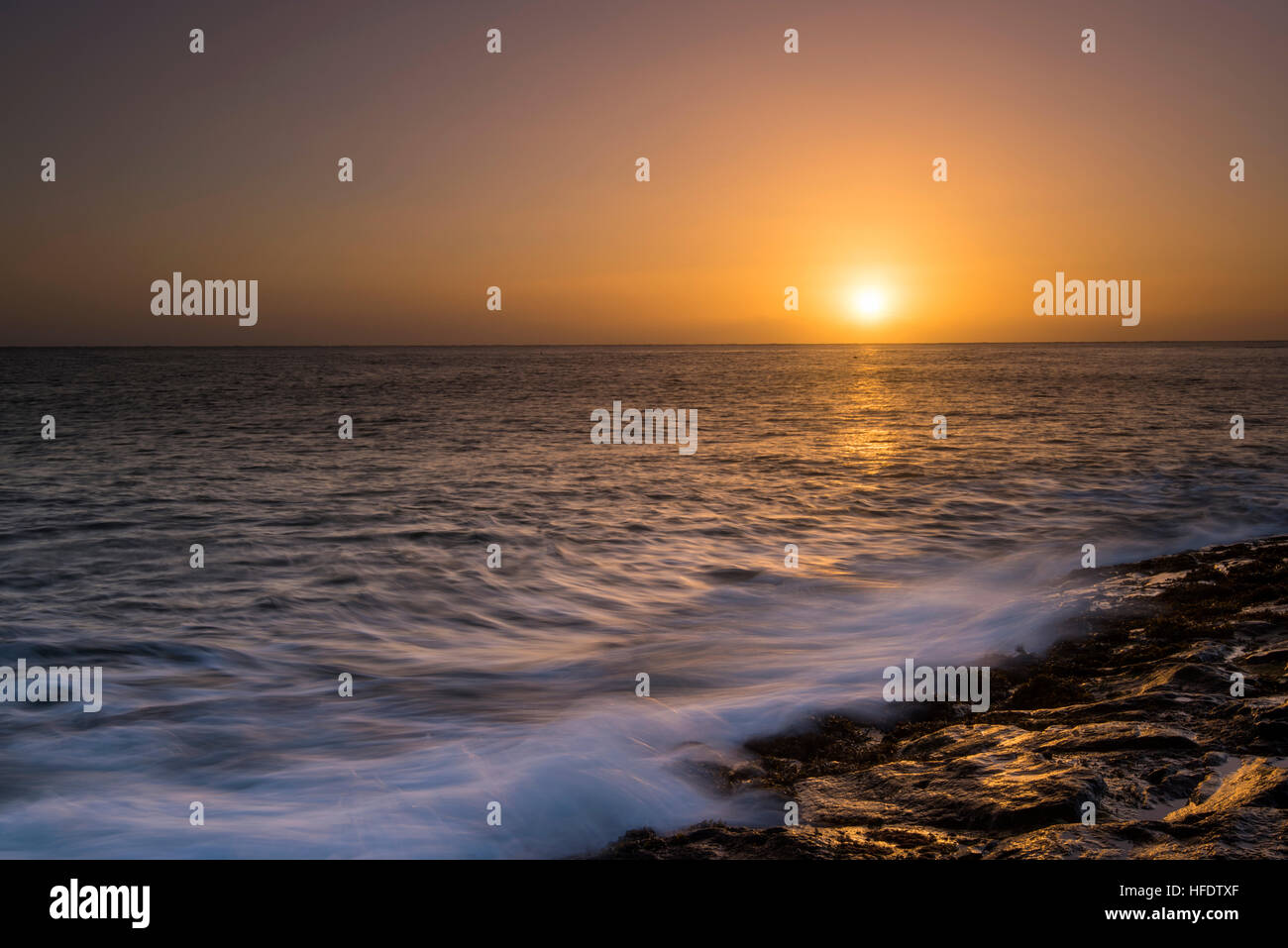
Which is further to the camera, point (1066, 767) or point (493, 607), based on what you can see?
point (493, 607)

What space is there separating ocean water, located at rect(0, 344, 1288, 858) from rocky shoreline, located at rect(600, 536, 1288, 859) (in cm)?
52

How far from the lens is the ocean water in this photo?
536 centimetres

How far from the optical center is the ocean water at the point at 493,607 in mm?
5359

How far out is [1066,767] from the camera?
452 centimetres

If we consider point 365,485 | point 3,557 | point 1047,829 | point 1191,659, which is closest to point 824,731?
point 1047,829

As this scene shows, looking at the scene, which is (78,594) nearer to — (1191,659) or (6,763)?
(6,763)

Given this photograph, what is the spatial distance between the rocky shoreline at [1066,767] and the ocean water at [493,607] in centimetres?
52

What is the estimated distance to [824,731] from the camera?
5.98 m

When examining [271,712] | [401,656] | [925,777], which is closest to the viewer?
[925,777]

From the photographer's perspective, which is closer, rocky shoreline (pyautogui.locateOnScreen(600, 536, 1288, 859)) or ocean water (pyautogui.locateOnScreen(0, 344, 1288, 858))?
rocky shoreline (pyautogui.locateOnScreen(600, 536, 1288, 859))

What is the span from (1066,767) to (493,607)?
701cm

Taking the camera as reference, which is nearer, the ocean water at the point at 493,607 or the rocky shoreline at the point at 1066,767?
the rocky shoreline at the point at 1066,767

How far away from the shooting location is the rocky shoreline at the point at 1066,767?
3820 millimetres

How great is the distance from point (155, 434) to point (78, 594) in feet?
67.9
